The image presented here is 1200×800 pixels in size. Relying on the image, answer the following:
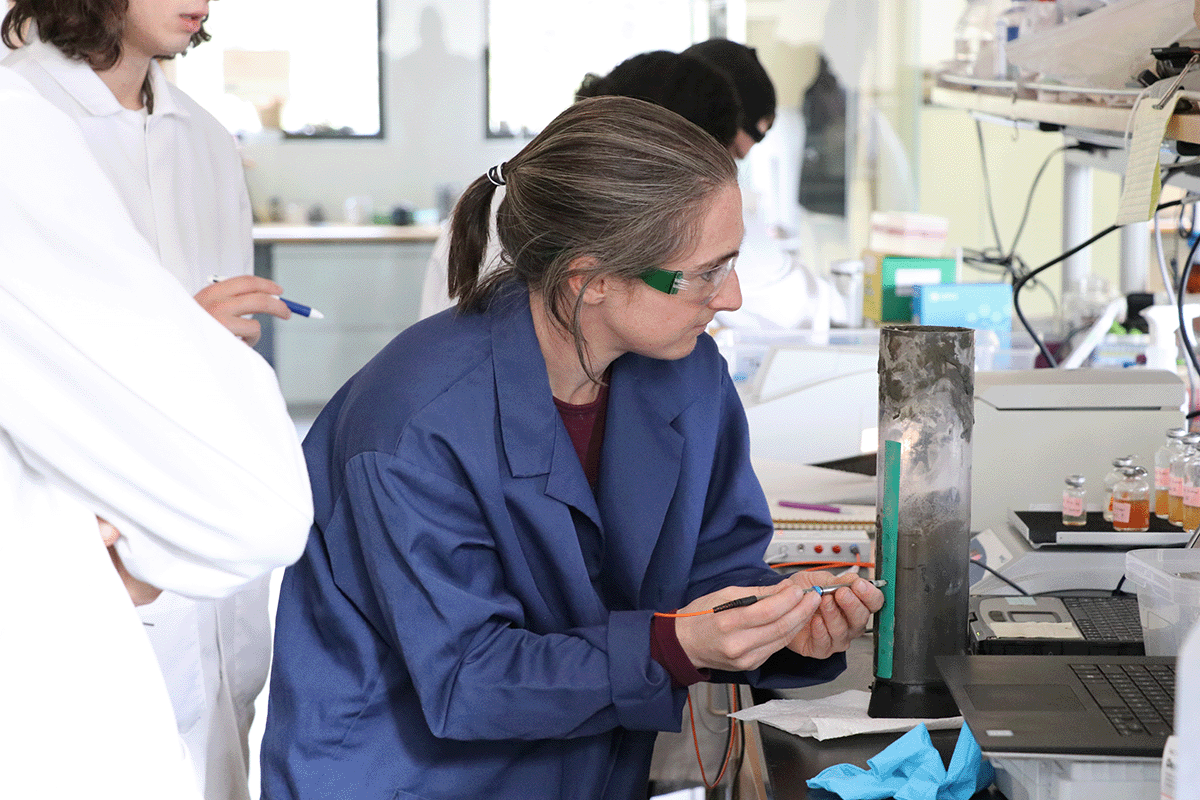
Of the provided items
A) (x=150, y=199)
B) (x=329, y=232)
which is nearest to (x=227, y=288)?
(x=150, y=199)

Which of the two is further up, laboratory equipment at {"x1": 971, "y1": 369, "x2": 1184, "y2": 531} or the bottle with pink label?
laboratory equipment at {"x1": 971, "y1": 369, "x2": 1184, "y2": 531}

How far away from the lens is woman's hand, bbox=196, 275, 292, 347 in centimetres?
157

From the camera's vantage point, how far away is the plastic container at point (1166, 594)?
4.22 ft

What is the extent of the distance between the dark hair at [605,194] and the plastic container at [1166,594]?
632 mm

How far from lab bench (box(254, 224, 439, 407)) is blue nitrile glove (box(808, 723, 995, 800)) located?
478 cm

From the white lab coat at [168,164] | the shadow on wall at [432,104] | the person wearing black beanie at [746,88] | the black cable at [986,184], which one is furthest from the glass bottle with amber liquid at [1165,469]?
the shadow on wall at [432,104]

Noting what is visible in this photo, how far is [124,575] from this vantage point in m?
0.99

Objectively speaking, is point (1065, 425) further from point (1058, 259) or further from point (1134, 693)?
point (1134, 693)

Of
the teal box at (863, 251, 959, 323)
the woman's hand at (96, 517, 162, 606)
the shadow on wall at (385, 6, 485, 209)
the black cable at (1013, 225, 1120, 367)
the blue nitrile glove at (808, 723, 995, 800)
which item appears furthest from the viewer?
the shadow on wall at (385, 6, 485, 209)

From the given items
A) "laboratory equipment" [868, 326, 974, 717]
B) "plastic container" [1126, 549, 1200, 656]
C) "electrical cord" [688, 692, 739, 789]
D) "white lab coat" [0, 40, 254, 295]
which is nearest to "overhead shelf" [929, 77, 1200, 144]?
"laboratory equipment" [868, 326, 974, 717]

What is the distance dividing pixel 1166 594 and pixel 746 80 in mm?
1810

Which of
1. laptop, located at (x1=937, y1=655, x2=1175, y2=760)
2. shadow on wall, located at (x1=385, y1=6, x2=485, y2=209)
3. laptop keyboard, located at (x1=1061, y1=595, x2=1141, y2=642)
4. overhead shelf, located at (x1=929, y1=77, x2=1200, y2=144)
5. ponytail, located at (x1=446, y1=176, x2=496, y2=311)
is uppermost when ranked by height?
shadow on wall, located at (x1=385, y1=6, x2=485, y2=209)

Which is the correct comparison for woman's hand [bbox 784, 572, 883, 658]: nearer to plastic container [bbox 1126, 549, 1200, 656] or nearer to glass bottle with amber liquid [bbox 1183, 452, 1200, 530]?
plastic container [bbox 1126, 549, 1200, 656]

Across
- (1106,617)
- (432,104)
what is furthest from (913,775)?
(432,104)
